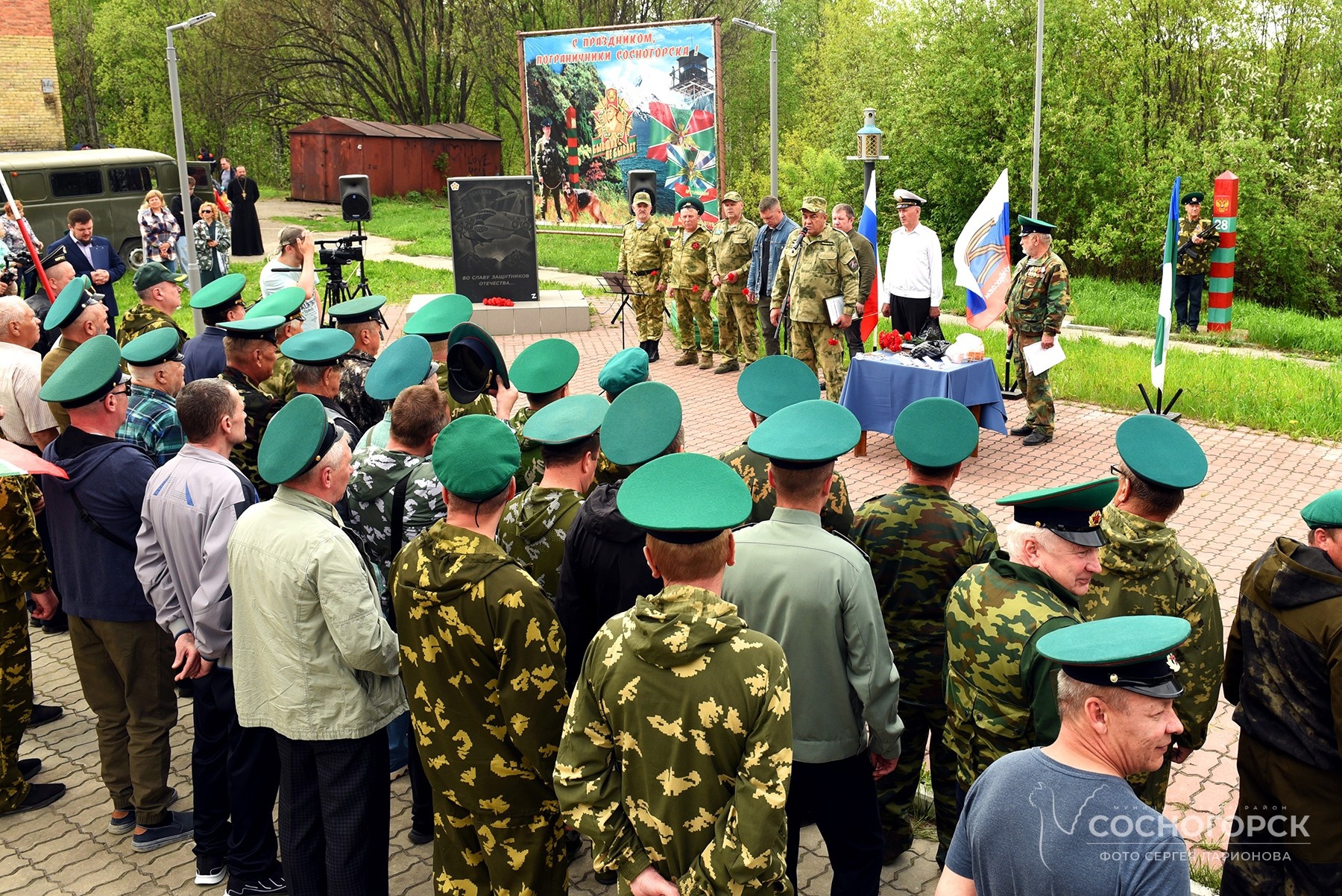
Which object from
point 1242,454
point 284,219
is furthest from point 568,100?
point 1242,454

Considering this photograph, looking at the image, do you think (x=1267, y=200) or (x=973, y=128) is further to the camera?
(x=973, y=128)

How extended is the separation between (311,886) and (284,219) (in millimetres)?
29756

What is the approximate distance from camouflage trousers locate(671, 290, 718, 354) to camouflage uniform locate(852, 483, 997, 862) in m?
9.79

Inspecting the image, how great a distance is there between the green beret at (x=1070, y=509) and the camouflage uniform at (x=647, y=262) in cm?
1096

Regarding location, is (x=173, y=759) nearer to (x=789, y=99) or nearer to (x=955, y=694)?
(x=955, y=694)

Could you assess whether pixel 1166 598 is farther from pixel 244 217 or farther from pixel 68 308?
pixel 244 217

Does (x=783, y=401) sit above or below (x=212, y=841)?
above

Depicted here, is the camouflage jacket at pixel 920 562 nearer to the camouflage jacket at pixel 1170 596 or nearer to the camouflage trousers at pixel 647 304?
the camouflage jacket at pixel 1170 596

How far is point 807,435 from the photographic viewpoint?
11.9ft

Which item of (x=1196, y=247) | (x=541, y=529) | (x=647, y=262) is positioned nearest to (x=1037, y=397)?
(x=647, y=262)

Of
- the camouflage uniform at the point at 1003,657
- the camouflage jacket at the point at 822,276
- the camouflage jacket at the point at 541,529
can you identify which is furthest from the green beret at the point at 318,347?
the camouflage jacket at the point at 822,276

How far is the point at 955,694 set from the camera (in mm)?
3348

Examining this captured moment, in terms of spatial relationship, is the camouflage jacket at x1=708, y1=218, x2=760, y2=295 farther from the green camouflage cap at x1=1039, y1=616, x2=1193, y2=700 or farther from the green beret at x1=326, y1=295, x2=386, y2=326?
the green camouflage cap at x1=1039, y1=616, x2=1193, y2=700

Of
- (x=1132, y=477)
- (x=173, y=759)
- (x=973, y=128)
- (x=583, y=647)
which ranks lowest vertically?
(x=173, y=759)
